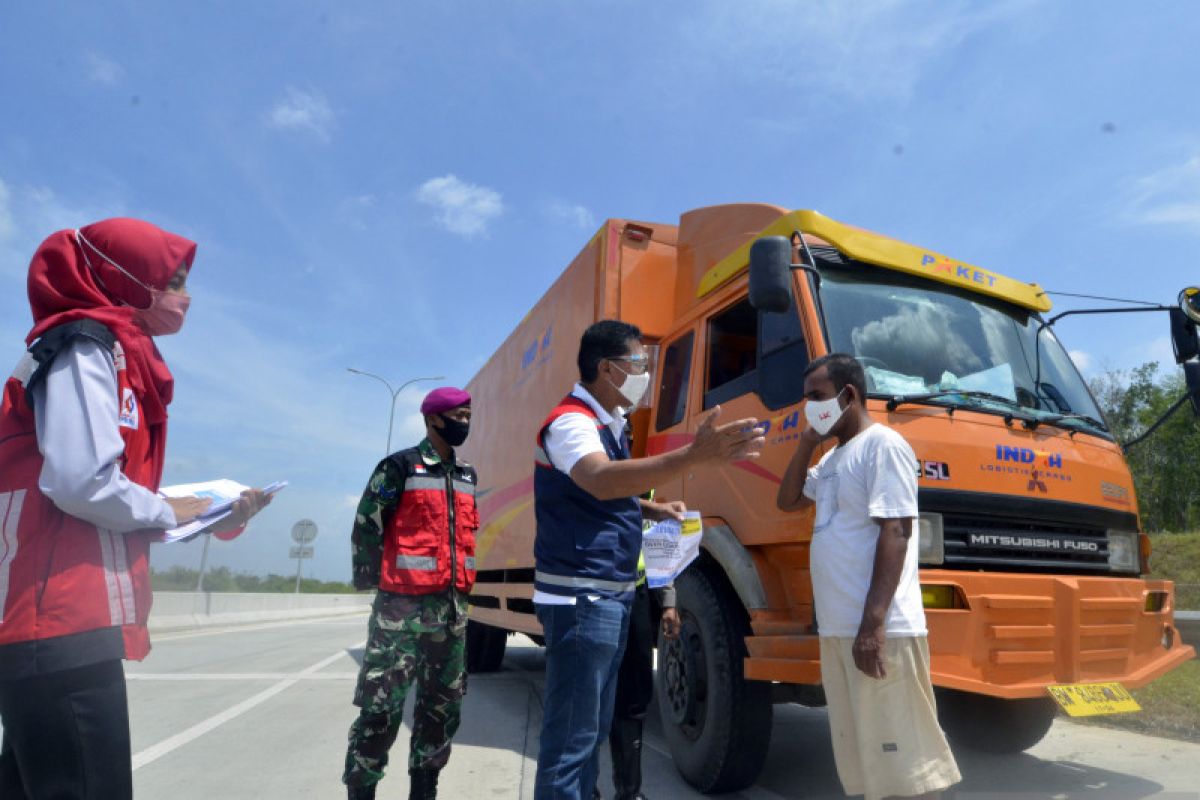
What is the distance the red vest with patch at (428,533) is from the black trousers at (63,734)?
1.60m

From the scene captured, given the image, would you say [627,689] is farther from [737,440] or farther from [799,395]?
[737,440]

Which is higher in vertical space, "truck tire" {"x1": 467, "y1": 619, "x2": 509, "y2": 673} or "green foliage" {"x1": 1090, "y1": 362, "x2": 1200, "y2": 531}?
"green foliage" {"x1": 1090, "y1": 362, "x2": 1200, "y2": 531}

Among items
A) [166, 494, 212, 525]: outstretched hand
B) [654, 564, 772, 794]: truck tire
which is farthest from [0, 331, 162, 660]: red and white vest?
[654, 564, 772, 794]: truck tire

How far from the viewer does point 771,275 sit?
11.5 feet

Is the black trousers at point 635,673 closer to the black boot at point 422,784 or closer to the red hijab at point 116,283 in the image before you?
the black boot at point 422,784

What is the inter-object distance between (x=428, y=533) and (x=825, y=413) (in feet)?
5.46

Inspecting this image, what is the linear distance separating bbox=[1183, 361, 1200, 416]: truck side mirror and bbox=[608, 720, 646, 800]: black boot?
340 cm

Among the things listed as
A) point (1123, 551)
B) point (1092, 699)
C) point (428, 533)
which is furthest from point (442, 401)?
point (1123, 551)

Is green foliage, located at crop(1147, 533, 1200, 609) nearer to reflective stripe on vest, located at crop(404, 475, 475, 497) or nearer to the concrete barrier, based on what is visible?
the concrete barrier

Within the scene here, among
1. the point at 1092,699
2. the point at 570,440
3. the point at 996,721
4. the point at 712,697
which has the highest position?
the point at 570,440

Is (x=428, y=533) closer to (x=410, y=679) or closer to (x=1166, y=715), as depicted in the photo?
(x=410, y=679)

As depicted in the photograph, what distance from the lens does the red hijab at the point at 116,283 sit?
1786 mm

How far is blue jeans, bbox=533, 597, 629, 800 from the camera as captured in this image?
7.45 feet

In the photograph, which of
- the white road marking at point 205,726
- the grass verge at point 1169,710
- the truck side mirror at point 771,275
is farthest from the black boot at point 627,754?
the white road marking at point 205,726
